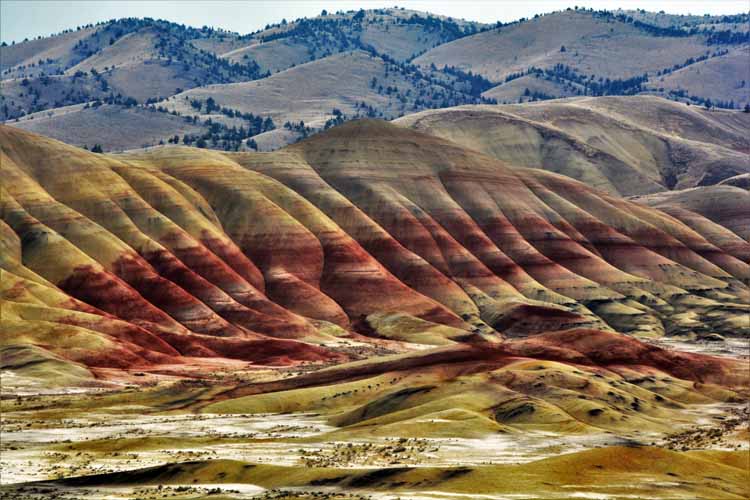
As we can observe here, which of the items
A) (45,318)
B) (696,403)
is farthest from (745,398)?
(45,318)

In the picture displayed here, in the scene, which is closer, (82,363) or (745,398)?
(745,398)

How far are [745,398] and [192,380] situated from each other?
70548 millimetres

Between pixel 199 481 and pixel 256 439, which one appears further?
pixel 256 439

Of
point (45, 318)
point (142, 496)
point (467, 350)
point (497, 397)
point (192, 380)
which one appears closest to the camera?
point (142, 496)

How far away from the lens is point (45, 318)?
178 m

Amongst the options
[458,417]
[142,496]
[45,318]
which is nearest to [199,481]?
[142,496]

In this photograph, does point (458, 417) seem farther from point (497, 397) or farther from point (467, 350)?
point (467, 350)

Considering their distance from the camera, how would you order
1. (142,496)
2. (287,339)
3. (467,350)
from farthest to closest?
(287,339), (467,350), (142,496)

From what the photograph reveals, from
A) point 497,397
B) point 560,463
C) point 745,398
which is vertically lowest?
point 745,398

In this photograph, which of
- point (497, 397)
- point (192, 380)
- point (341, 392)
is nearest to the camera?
point (497, 397)

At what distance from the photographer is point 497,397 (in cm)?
12469

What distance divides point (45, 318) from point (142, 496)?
Result: 10564 centimetres

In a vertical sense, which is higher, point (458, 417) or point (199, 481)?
point (199, 481)

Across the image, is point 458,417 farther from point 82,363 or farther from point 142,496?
point 82,363
